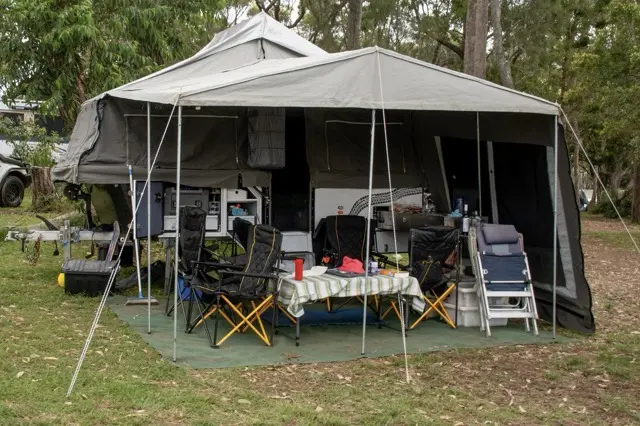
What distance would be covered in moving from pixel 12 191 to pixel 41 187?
2.12m

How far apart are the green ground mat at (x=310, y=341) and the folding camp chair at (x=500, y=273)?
0.56 feet

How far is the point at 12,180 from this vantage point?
14781 millimetres

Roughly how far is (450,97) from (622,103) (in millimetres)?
8000

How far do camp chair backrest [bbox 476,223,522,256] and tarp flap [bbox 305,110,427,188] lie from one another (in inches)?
76.8

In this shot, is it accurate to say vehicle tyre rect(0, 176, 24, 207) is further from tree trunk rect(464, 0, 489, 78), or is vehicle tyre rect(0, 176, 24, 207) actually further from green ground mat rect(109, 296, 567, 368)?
green ground mat rect(109, 296, 567, 368)

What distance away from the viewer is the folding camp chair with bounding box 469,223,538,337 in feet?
19.0

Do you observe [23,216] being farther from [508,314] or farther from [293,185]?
[508,314]

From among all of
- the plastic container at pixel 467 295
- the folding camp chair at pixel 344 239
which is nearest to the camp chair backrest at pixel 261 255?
the folding camp chair at pixel 344 239

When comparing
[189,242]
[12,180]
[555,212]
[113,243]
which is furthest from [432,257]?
[12,180]

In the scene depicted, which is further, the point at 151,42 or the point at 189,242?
the point at 151,42

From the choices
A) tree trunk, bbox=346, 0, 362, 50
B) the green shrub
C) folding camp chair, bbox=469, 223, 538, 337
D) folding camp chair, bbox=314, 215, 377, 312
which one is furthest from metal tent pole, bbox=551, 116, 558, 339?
the green shrub

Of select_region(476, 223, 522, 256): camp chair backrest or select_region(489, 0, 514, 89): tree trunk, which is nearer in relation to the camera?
select_region(476, 223, 522, 256): camp chair backrest

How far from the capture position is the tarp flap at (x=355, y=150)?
25.1 feet

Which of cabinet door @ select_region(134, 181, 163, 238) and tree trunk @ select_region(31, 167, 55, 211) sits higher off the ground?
tree trunk @ select_region(31, 167, 55, 211)
